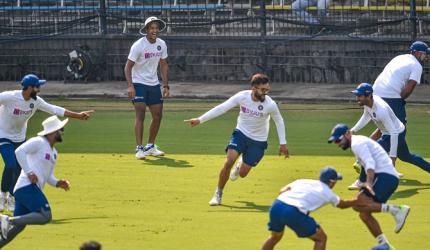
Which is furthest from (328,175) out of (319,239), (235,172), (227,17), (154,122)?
(227,17)

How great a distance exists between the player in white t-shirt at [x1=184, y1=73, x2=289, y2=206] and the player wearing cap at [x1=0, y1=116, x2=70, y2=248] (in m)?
2.95

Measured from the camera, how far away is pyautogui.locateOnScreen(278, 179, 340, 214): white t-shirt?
529 inches

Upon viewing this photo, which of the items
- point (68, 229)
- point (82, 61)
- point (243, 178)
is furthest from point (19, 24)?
point (68, 229)

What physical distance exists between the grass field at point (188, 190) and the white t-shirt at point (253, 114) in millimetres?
980

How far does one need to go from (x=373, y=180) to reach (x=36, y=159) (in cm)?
404

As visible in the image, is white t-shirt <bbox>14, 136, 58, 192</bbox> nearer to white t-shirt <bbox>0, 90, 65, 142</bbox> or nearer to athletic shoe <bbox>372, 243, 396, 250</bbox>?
white t-shirt <bbox>0, 90, 65, 142</bbox>

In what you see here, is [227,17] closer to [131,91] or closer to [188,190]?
[131,91]

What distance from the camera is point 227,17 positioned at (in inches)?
1331

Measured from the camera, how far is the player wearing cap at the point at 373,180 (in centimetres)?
1454

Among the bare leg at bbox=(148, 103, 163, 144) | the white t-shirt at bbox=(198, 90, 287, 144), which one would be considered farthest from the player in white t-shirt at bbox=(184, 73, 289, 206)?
the bare leg at bbox=(148, 103, 163, 144)

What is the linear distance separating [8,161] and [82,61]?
15.9 m

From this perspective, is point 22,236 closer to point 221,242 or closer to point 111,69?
point 221,242

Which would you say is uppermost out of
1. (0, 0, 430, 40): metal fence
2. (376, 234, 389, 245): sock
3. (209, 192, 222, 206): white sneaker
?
(0, 0, 430, 40): metal fence

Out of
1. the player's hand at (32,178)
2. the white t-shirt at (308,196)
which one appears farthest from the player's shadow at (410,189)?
the player's hand at (32,178)
